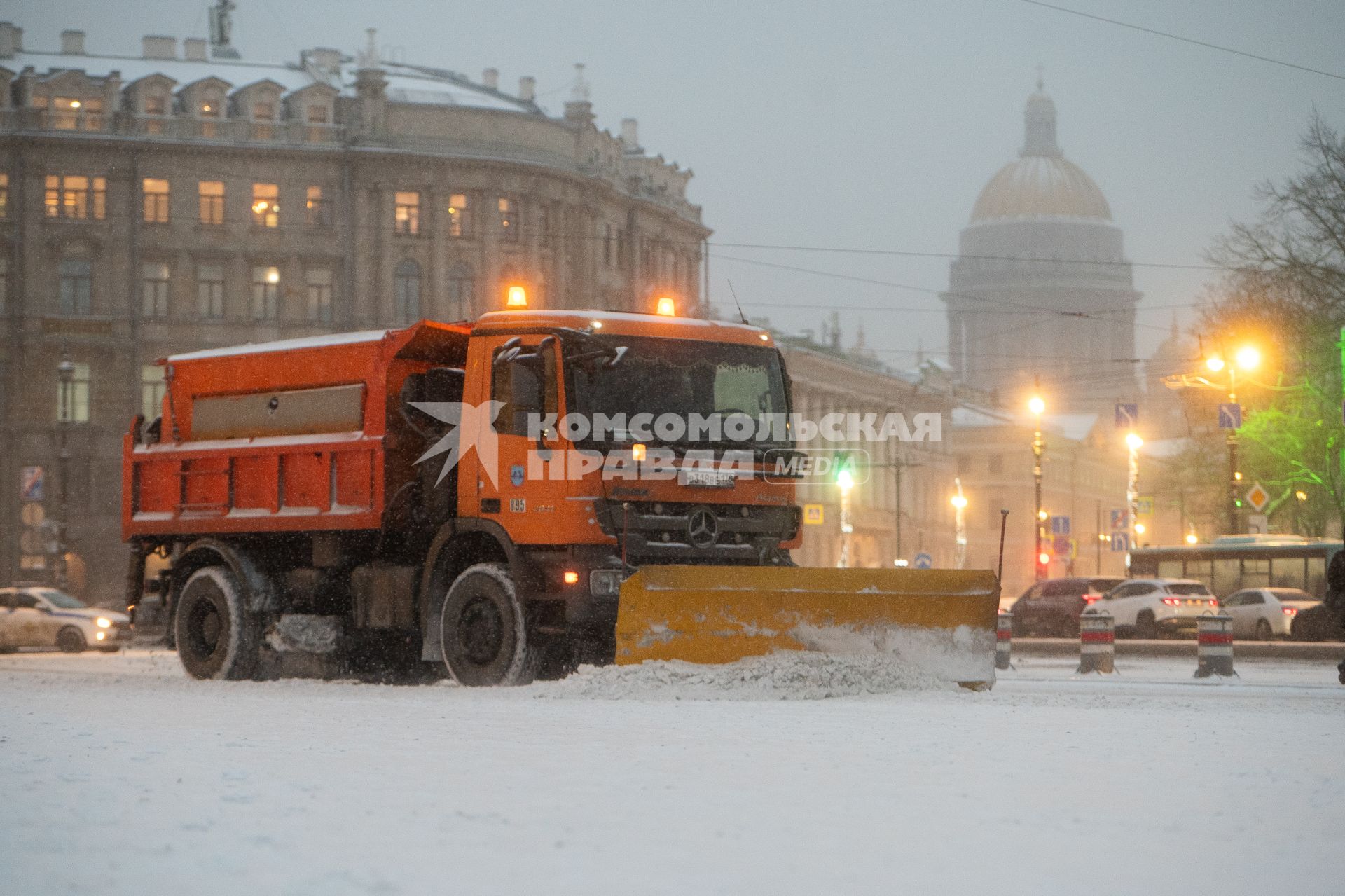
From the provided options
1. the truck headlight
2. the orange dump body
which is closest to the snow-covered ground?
the truck headlight

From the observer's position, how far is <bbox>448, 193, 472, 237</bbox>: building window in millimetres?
73875

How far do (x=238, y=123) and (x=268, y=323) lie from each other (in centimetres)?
738

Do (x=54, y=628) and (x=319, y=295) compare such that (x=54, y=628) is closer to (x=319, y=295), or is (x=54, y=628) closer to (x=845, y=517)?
(x=319, y=295)

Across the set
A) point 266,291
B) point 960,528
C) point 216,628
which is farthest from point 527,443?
point 960,528

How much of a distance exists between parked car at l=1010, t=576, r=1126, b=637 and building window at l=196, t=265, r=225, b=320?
35.9m

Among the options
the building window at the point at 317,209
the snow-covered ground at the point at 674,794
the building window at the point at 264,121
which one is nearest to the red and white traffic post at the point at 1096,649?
the snow-covered ground at the point at 674,794

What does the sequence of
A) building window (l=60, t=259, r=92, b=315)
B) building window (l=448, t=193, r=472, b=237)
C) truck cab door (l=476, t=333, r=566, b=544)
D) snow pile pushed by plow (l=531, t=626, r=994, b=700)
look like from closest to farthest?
snow pile pushed by plow (l=531, t=626, r=994, b=700) < truck cab door (l=476, t=333, r=566, b=544) < building window (l=60, t=259, r=92, b=315) < building window (l=448, t=193, r=472, b=237)

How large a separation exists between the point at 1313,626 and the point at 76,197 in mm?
47760

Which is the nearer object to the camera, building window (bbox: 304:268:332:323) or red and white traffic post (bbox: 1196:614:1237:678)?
red and white traffic post (bbox: 1196:614:1237:678)

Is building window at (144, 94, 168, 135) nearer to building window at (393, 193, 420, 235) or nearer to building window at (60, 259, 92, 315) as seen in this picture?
building window at (60, 259, 92, 315)

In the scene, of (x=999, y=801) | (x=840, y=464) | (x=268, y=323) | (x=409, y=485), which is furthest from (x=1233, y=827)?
(x=268, y=323)

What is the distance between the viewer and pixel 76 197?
6981cm

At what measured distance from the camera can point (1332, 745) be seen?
1242 centimetres

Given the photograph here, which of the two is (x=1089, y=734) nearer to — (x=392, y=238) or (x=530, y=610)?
(x=530, y=610)
